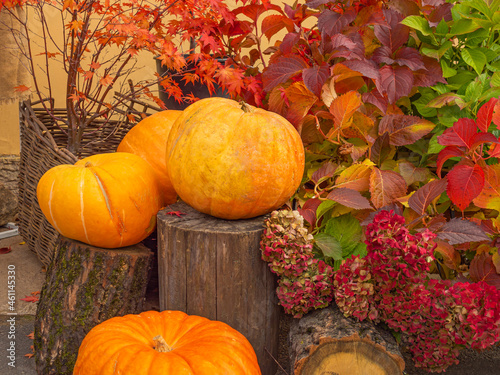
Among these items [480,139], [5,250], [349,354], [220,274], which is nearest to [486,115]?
[480,139]

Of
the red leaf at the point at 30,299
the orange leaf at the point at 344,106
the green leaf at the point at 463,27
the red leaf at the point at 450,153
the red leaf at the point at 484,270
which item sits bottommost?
the red leaf at the point at 30,299

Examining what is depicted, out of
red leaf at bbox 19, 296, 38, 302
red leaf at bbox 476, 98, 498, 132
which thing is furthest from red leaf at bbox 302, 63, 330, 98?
red leaf at bbox 19, 296, 38, 302

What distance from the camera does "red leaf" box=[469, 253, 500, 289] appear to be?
1.56m

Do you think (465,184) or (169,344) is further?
(169,344)

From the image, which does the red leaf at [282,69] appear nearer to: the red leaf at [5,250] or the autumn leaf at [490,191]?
the autumn leaf at [490,191]

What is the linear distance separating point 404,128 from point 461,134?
0.30m

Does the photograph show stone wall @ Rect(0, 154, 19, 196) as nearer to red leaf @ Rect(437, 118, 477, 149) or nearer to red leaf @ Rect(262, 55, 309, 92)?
red leaf @ Rect(262, 55, 309, 92)

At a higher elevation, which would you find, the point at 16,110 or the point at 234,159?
the point at 234,159

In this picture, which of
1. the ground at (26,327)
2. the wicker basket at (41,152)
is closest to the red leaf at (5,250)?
the ground at (26,327)

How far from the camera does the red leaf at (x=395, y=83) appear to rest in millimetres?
1719

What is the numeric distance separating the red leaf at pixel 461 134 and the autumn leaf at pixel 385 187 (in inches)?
9.4

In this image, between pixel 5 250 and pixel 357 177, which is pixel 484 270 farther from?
pixel 5 250

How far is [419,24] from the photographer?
1.76 meters

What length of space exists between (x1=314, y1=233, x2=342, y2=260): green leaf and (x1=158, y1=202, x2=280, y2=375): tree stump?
0.22 meters
